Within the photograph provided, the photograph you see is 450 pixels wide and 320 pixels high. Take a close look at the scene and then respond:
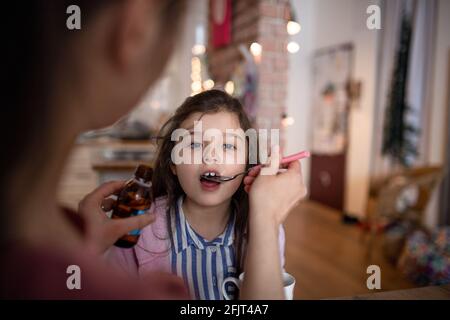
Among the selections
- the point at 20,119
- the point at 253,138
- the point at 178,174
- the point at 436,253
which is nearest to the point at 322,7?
the point at 253,138

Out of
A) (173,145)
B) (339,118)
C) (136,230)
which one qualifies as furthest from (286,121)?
(339,118)

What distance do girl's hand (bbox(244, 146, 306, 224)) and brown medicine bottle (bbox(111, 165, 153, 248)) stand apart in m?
0.16

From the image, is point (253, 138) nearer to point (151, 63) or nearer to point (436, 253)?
point (151, 63)

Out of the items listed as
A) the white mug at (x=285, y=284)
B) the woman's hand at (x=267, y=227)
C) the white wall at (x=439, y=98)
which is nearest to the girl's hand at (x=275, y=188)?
the woman's hand at (x=267, y=227)

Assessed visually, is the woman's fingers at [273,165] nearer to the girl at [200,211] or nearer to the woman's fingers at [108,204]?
the girl at [200,211]

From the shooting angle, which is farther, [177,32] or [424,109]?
[424,109]

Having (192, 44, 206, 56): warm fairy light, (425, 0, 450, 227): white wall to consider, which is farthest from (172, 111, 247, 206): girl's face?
(425, 0, 450, 227): white wall

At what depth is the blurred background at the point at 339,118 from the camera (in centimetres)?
69

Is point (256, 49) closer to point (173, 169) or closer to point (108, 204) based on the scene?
point (173, 169)

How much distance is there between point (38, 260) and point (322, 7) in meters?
0.70

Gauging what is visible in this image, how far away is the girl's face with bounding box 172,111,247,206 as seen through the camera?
0.62 meters

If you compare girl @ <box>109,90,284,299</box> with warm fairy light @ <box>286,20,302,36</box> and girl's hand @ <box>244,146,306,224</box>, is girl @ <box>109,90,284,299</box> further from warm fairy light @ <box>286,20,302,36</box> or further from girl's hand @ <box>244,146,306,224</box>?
warm fairy light @ <box>286,20,302,36</box>

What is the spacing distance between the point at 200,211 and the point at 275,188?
18 centimetres
